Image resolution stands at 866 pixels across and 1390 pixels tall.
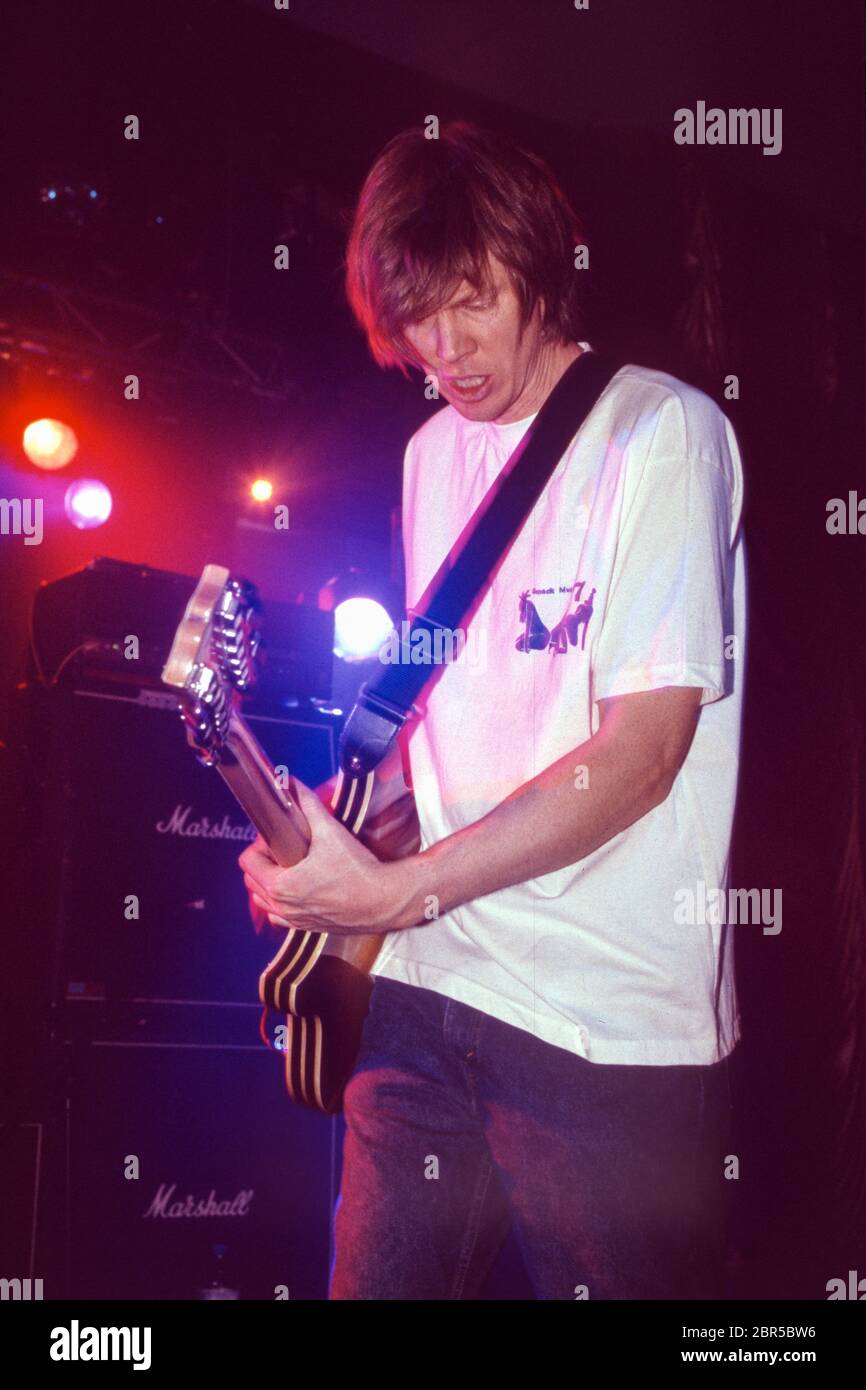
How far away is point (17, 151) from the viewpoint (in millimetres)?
4375

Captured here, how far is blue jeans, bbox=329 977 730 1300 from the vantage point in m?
1.57

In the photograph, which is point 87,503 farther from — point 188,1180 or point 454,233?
point 454,233

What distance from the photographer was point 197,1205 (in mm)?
3633

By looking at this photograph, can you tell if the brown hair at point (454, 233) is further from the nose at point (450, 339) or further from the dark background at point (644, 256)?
the dark background at point (644, 256)

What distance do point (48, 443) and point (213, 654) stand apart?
4091 millimetres

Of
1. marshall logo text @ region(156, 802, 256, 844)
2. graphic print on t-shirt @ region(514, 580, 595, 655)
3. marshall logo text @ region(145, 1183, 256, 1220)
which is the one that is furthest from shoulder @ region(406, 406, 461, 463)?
marshall logo text @ region(145, 1183, 256, 1220)

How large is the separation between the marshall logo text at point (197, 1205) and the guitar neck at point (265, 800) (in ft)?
6.93

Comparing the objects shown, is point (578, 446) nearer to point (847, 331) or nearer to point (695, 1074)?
point (695, 1074)

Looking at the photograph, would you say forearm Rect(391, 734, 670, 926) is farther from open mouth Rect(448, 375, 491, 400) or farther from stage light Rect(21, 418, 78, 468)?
stage light Rect(21, 418, 78, 468)

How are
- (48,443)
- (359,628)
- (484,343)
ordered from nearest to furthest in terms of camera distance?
(484,343)
(359,628)
(48,443)

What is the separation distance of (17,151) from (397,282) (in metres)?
3.04

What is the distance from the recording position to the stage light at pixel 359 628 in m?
4.82

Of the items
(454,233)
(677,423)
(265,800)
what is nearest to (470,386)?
(454,233)

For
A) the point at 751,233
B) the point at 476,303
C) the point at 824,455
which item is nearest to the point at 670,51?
the point at 751,233
